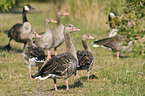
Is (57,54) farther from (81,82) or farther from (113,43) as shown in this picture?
(113,43)

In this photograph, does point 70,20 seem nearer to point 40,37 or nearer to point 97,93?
point 40,37

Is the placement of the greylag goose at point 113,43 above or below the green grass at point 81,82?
above

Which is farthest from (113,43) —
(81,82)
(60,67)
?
(60,67)

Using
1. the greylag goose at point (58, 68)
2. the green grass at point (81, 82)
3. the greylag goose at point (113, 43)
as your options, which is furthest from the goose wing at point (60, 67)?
the greylag goose at point (113, 43)

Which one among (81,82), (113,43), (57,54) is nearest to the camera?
(81,82)

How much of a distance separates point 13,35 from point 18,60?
2741mm

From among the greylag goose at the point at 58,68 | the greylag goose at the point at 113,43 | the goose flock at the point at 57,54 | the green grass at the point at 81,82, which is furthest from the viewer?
the greylag goose at the point at 113,43

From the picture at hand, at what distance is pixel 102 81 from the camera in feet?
29.0

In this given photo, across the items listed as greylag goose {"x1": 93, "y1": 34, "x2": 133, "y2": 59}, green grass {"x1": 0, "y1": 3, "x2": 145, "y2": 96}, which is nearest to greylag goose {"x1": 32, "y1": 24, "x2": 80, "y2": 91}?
green grass {"x1": 0, "y1": 3, "x2": 145, "y2": 96}

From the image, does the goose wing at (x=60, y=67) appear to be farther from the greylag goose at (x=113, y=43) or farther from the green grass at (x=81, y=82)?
the greylag goose at (x=113, y=43)

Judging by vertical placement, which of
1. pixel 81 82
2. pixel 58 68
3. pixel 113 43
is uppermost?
pixel 58 68

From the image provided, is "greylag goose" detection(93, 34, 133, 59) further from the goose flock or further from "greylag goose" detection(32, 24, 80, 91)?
"greylag goose" detection(32, 24, 80, 91)

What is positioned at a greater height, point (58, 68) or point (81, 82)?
point (58, 68)

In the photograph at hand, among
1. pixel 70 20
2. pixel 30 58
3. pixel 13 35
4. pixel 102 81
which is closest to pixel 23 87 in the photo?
pixel 30 58
